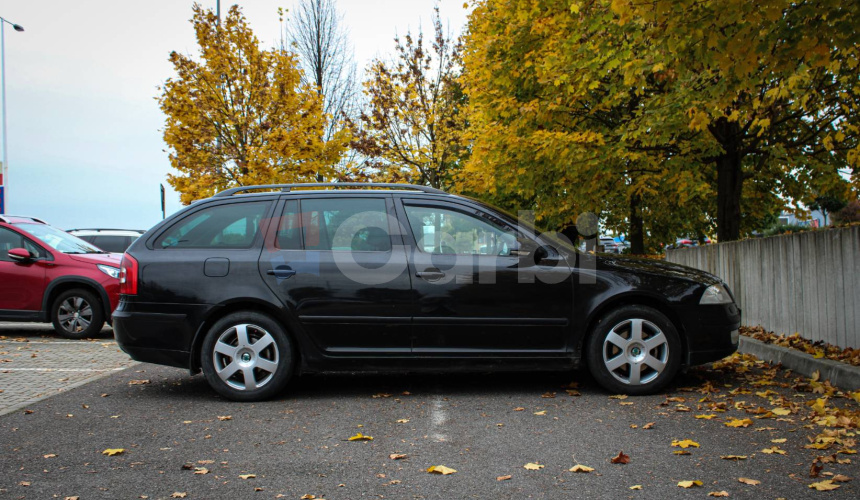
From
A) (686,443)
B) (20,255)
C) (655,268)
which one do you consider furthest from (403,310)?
(20,255)

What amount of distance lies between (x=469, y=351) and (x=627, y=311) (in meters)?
1.36

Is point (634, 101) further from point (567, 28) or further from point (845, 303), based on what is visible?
point (845, 303)

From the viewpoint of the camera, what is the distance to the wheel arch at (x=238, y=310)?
244 inches

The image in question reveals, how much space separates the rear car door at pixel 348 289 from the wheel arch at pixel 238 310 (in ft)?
0.47

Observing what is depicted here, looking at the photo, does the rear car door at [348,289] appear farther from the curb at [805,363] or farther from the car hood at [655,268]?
the curb at [805,363]

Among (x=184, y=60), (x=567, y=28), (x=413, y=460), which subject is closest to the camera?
(x=413, y=460)

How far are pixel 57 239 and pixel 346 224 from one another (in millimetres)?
7392

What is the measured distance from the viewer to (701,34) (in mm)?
6277

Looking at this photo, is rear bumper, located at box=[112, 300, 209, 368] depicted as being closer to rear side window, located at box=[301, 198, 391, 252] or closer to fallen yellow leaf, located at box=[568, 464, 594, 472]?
rear side window, located at box=[301, 198, 391, 252]

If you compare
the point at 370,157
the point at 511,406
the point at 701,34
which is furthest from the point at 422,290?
the point at 370,157

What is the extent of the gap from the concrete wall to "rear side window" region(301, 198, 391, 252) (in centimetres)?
471

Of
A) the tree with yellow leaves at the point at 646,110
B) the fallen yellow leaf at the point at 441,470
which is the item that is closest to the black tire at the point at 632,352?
the tree with yellow leaves at the point at 646,110

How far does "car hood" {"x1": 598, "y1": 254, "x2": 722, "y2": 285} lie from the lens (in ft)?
20.8

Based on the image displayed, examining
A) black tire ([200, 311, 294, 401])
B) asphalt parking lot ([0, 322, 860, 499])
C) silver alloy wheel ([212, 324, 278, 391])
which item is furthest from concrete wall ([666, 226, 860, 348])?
silver alloy wheel ([212, 324, 278, 391])
